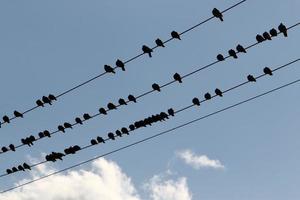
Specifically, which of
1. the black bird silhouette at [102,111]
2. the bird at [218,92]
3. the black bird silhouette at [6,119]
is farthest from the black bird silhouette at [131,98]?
the black bird silhouette at [6,119]

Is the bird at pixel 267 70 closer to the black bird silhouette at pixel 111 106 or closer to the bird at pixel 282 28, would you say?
the bird at pixel 282 28

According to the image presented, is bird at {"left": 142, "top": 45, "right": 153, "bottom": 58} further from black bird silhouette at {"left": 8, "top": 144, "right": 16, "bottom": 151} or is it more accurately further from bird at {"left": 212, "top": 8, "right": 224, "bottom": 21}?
black bird silhouette at {"left": 8, "top": 144, "right": 16, "bottom": 151}

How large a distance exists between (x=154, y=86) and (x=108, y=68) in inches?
83.6

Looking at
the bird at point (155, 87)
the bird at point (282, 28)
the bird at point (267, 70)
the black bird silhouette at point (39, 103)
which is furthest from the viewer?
the black bird silhouette at point (39, 103)

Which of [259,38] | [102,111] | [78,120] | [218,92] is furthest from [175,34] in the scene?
[78,120]

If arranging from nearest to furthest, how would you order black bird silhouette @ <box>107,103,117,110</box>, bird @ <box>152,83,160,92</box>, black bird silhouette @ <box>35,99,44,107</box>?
bird @ <box>152,83,160,92</box>
black bird silhouette @ <box>107,103,117,110</box>
black bird silhouette @ <box>35,99,44,107</box>

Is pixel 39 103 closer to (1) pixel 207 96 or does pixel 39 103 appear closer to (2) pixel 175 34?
(1) pixel 207 96

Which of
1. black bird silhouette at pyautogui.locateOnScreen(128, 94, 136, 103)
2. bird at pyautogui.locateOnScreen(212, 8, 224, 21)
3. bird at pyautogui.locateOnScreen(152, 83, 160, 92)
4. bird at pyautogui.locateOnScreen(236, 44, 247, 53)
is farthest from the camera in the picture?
black bird silhouette at pyautogui.locateOnScreen(128, 94, 136, 103)

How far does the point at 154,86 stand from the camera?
78.9 feet

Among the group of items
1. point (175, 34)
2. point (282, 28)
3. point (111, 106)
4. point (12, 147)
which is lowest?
point (282, 28)

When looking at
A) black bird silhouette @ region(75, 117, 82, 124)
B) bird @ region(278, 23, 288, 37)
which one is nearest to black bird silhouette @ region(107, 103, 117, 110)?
black bird silhouette @ region(75, 117, 82, 124)

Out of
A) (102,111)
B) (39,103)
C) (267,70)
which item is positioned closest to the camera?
(267,70)

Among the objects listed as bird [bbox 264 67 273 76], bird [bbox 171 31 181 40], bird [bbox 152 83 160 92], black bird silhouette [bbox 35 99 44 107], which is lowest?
bird [bbox 264 67 273 76]

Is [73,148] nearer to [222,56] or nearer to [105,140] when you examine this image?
[105,140]
